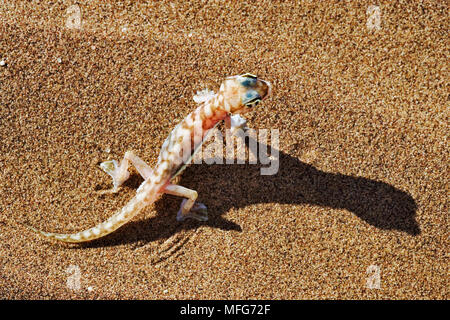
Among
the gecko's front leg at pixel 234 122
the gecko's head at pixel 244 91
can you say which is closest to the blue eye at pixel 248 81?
the gecko's head at pixel 244 91

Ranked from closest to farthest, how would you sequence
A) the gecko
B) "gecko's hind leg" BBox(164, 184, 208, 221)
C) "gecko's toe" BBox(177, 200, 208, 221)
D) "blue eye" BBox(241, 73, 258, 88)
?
1. "blue eye" BBox(241, 73, 258, 88)
2. the gecko
3. "gecko's hind leg" BBox(164, 184, 208, 221)
4. "gecko's toe" BBox(177, 200, 208, 221)

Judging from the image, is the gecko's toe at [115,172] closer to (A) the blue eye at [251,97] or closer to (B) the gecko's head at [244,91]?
(B) the gecko's head at [244,91]

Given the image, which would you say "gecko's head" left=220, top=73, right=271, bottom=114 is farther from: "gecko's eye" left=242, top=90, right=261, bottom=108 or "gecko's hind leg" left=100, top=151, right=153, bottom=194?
"gecko's hind leg" left=100, top=151, right=153, bottom=194

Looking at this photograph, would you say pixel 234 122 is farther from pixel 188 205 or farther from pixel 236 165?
pixel 188 205

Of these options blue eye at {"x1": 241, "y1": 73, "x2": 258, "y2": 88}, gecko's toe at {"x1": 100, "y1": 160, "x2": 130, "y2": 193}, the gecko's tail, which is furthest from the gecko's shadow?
blue eye at {"x1": 241, "y1": 73, "x2": 258, "y2": 88}

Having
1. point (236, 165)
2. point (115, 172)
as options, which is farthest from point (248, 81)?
point (115, 172)

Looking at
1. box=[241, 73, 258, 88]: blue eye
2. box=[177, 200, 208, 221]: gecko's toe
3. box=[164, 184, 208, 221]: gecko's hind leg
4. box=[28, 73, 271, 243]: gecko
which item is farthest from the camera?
box=[177, 200, 208, 221]: gecko's toe
